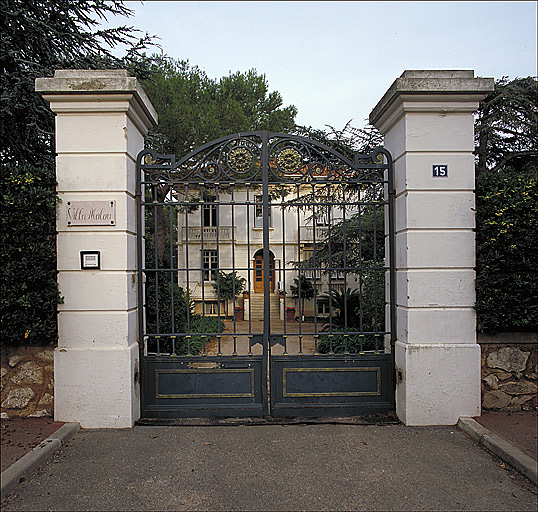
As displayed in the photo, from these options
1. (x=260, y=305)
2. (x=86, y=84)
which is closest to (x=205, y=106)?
(x=260, y=305)

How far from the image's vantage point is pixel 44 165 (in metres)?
9.82

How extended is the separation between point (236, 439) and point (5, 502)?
1967 mm

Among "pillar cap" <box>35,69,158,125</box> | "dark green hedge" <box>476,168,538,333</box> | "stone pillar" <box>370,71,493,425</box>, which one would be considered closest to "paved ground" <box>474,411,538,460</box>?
"stone pillar" <box>370,71,493,425</box>

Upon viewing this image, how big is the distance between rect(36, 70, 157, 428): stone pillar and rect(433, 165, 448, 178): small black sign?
10.8 ft

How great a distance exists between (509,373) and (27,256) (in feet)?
17.2

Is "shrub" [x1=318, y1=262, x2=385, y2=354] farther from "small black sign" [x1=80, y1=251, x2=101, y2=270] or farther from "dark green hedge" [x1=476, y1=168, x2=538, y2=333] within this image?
"small black sign" [x1=80, y1=251, x2=101, y2=270]

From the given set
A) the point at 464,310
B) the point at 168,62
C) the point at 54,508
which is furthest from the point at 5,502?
the point at 168,62

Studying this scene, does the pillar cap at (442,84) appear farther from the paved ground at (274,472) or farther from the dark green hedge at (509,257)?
the paved ground at (274,472)

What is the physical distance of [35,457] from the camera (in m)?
3.87

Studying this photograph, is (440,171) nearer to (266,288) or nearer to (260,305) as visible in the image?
(266,288)

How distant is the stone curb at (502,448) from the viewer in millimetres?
3650

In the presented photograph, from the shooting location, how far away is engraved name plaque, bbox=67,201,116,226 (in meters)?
4.84

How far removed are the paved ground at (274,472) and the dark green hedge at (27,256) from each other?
126 cm

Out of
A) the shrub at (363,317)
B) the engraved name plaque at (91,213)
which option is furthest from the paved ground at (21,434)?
the shrub at (363,317)
